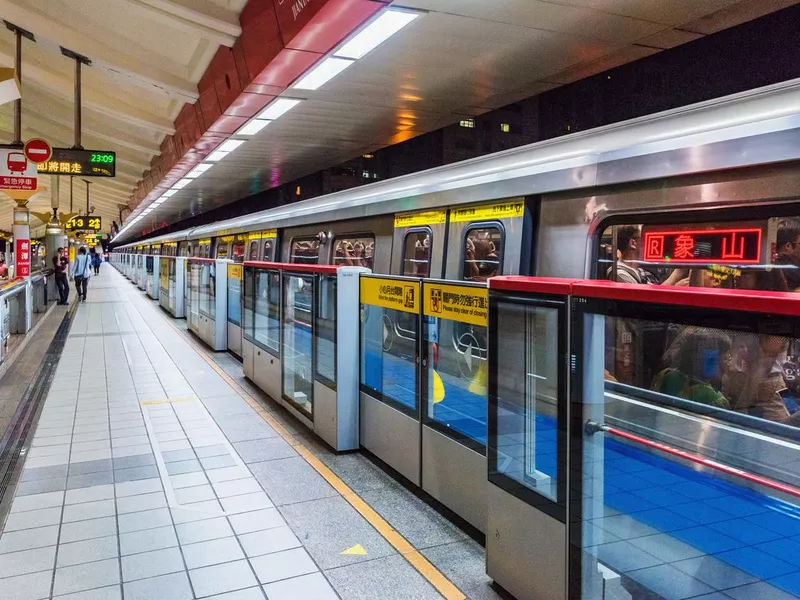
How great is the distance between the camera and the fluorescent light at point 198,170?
11200 millimetres

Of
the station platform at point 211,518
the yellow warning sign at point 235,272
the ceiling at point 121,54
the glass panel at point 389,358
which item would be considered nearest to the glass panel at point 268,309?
the station platform at point 211,518

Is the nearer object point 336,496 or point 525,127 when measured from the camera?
point 336,496

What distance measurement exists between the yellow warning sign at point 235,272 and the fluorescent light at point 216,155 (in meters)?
1.79

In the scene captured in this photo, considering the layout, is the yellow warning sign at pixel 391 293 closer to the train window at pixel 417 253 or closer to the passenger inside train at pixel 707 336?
the train window at pixel 417 253

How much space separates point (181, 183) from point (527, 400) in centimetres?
1243

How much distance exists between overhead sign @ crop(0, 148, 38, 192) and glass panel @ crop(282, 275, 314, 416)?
727 cm

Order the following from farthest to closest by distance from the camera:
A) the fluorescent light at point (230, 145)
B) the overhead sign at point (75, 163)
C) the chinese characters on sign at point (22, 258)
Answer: the chinese characters on sign at point (22, 258), the overhead sign at point (75, 163), the fluorescent light at point (230, 145)

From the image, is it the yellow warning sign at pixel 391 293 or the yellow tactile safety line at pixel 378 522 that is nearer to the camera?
the yellow tactile safety line at pixel 378 522

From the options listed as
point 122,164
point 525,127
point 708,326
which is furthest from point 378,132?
point 122,164

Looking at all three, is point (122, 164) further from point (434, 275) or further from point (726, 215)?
point (726, 215)

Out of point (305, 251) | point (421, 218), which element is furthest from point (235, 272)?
point (421, 218)

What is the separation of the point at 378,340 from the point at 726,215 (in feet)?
9.16

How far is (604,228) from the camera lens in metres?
4.21

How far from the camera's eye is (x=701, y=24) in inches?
183
